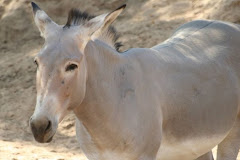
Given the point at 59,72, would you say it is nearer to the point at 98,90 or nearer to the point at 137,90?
the point at 98,90

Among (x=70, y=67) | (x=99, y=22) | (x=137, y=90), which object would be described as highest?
(x=99, y=22)

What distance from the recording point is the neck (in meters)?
3.44

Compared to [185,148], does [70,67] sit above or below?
above

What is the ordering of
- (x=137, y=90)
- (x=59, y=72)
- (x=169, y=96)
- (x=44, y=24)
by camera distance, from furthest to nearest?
(x=169, y=96)
(x=137, y=90)
(x=44, y=24)
(x=59, y=72)

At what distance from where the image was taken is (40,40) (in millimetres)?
8250

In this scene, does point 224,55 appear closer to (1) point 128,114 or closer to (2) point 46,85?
(1) point 128,114

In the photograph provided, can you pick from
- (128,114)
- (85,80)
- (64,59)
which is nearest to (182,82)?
(128,114)

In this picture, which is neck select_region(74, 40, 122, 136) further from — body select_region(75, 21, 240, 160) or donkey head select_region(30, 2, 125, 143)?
donkey head select_region(30, 2, 125, 143)

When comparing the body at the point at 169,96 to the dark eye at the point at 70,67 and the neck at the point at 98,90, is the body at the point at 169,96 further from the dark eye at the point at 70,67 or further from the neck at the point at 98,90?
the dark eye at the point at 70,67

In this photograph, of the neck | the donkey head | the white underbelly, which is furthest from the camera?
the white underbelly

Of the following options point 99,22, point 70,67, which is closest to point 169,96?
point 99,22

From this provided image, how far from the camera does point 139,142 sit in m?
3.53

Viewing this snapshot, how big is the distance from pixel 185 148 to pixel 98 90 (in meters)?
0.92

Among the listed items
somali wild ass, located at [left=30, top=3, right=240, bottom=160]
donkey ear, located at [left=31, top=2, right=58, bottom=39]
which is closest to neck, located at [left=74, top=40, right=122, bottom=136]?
somali wild ass, located at [left=30, top=3, right=240, bottom=160]
